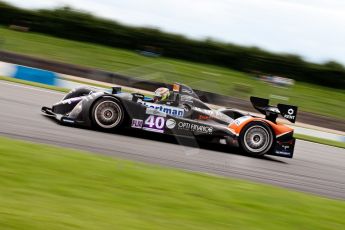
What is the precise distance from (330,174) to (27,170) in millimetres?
5752

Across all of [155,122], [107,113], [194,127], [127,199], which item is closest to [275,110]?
[194,127]

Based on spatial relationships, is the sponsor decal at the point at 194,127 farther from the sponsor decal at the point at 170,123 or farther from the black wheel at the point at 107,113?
the black wheel at the point at 107,113

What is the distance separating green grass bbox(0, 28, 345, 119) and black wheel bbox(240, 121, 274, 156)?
11037 millimetres

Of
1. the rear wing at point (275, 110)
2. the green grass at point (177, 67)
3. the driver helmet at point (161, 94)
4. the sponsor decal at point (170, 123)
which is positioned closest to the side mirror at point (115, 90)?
the driver helmet at point (161, 94)

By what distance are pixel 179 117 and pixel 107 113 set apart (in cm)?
113

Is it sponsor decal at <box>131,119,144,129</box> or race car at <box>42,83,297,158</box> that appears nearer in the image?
race car at <box>42,83,297,158</box>

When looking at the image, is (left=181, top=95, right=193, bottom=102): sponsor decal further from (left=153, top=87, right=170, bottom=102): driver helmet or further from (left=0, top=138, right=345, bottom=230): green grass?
(left=0, top=138, right=345, bottom=230): green grass

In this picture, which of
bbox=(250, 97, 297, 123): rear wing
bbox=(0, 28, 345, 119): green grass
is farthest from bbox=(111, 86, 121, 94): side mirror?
bbox=(0, 28, 345, 119): green grass

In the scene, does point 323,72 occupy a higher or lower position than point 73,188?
higher

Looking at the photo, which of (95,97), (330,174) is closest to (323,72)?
(330,174)

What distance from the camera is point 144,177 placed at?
6027 millimetres

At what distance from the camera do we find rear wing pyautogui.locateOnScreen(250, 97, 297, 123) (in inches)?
388

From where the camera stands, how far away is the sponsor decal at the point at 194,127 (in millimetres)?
9347

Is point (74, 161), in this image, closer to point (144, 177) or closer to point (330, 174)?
point (144, 177)
